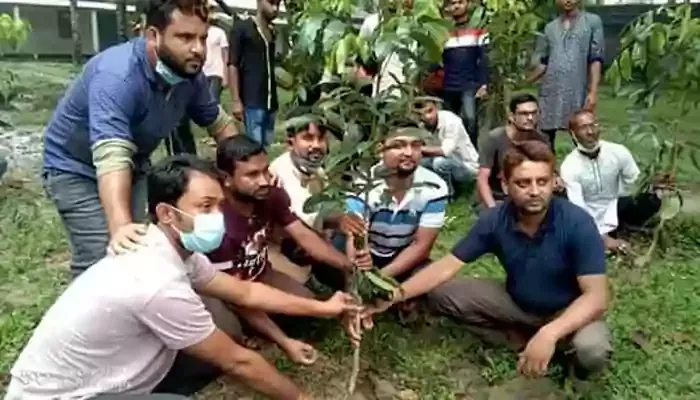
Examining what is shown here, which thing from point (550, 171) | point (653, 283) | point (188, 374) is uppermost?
point (550, 171)

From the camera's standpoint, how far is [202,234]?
2398 mm

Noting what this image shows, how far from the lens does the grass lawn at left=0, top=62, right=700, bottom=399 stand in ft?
10.8

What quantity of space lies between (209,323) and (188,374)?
0.45 metres

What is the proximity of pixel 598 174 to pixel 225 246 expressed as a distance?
7.66 feet

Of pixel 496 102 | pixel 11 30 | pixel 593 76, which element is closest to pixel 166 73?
pixel 11 30

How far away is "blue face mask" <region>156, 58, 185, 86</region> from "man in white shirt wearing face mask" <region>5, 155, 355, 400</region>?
1.31ft

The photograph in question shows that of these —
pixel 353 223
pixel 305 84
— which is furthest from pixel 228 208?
pixel 305 84

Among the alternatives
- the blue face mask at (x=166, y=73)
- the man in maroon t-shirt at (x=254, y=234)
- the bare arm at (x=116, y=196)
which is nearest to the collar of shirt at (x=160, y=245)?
the bare arm at (x=116, y=196)

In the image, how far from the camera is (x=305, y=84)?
4.62m

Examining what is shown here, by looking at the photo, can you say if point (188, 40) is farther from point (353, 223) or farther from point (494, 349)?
point (494, 349)

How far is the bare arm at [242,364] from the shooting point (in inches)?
95.3

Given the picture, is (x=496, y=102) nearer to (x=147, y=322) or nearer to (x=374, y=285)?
(x=374, y=285)

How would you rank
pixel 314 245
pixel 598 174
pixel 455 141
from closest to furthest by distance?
pixel 314 245, pixel 598 174, pixel 455 141

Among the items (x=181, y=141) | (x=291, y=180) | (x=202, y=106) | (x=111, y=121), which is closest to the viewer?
(x=111, y=121)
